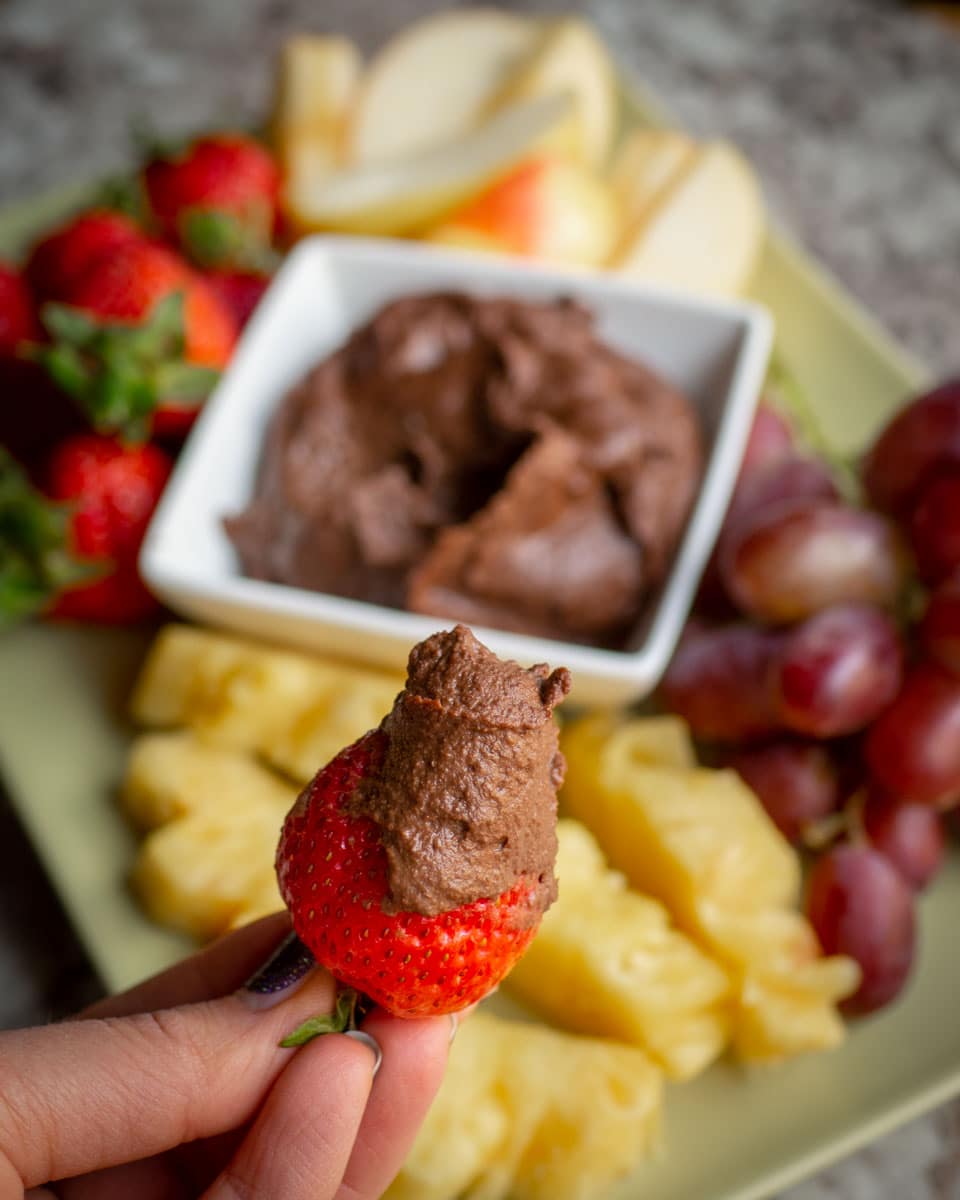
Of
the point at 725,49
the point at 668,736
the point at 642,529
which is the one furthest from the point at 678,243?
the point at 725,49

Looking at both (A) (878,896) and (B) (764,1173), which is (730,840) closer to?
(A) (878,896)

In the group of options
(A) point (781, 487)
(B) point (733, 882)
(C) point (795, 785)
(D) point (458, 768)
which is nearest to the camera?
(D) point (458, 768)

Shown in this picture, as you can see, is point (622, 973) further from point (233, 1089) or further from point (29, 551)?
point (29, 551)

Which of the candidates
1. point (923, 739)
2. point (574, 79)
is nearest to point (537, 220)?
point (574, 79)

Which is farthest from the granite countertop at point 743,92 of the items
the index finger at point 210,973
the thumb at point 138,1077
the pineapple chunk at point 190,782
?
the thumb at point 138,1077

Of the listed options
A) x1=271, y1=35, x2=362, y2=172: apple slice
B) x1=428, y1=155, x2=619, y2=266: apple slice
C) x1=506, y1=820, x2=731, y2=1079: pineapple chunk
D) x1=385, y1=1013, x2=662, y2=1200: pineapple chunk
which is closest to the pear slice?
x1=428, y1=155, x2=619, y2=266: apple slice

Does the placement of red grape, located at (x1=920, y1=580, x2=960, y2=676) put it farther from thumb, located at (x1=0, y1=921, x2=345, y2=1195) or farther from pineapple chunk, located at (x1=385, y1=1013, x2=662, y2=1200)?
thumb, located at (x1=0, y1=921, x2=345, y2=1195)

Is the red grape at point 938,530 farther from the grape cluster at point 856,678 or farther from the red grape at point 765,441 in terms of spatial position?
the red grape at point 765,441
